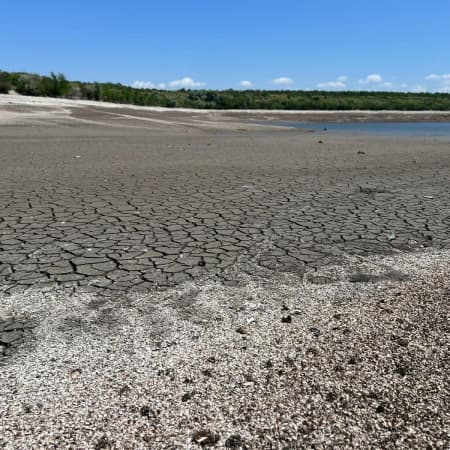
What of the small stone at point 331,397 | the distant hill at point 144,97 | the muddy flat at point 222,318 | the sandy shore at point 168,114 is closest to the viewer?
the muddy flat at point 222,318

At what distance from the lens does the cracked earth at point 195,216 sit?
4.24m

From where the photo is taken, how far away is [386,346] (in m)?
2.78

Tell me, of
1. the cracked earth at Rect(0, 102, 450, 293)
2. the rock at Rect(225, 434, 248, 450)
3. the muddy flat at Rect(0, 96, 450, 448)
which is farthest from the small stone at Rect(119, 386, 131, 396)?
the cracked earth at Rect(0, 102, 450, 293)

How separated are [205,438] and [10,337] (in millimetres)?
1641

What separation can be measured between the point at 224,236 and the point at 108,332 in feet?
7.97

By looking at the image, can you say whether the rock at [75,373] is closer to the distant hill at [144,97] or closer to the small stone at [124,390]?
the small stone at [124,390]

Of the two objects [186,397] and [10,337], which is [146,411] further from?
[10,337]

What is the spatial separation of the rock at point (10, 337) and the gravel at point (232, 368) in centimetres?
5

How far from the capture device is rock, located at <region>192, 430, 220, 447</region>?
2000 mm

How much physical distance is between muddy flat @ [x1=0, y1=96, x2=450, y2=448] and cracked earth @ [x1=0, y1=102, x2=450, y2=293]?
0.03 m

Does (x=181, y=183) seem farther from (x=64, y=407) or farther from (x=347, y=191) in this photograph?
(x=64, y=407)

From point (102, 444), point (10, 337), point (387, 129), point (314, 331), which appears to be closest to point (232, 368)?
point (314, 331)

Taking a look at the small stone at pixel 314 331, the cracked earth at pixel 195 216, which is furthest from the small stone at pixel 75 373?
the small stone at pixel 314 331

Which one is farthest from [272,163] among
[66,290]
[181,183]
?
[66,290]
